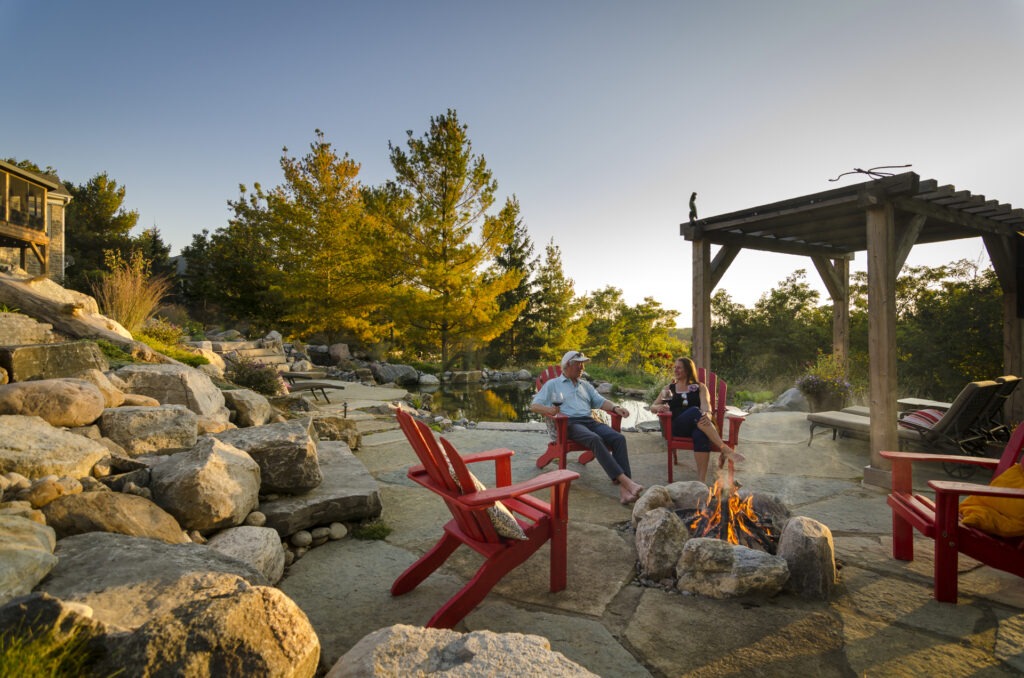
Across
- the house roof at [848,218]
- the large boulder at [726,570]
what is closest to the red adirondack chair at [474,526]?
the large boulder at [726,570]

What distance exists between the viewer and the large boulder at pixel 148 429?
2.88 meters

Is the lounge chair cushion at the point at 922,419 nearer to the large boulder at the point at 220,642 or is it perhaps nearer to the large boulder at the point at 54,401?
the large boulder at the point at 220,642

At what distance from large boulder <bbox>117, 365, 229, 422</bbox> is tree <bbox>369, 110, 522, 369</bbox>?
10479 millimetres

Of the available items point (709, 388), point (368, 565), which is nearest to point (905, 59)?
point (709, 388)

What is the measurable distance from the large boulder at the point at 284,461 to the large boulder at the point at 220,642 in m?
1.69

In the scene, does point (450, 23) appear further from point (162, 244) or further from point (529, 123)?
point (162, 244)

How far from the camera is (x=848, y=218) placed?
495cm

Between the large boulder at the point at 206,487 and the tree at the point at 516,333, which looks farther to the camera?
the tree at the point at 516,333

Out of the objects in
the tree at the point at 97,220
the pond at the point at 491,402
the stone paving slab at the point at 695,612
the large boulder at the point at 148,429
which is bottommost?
the pond at the point at 491,402

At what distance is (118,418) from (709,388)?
4.40 meters

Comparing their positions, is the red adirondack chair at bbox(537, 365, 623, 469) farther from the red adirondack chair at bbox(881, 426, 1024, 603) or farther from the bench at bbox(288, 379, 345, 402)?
the bench at bbox(288, 379, 345, 402)

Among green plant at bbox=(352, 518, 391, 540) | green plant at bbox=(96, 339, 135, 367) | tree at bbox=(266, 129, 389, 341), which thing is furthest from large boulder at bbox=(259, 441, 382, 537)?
tree at bbox=(266, 129, 389, 341)

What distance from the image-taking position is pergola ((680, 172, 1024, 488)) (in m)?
3.90

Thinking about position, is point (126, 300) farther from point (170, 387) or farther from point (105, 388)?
point (105, 388)
